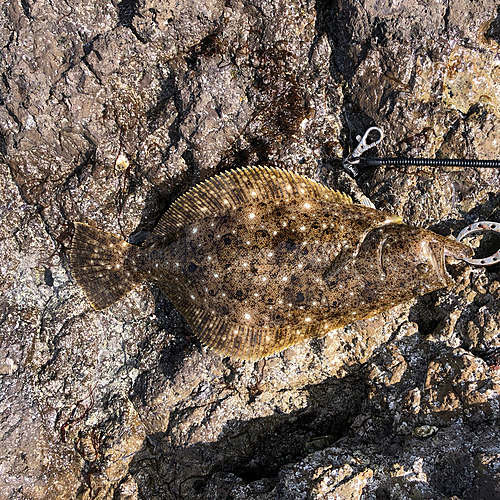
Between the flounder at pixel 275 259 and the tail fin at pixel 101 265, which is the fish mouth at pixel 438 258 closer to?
the flounder at pixel 275 259

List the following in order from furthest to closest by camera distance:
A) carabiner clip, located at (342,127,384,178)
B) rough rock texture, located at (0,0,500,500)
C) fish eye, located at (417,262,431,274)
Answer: carabiner clip, located at (342,127,384,178)
rough rock texture, located at (0,0,500,500)
fish eye, located at (417,262,431,274)

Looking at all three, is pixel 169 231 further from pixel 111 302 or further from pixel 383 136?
pixel 383 136

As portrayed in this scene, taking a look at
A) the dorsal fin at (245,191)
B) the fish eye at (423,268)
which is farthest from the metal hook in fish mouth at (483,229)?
the dorsal fin at (245,191)

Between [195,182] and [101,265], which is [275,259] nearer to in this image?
[195,182]

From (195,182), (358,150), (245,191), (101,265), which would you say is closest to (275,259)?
(245,191)

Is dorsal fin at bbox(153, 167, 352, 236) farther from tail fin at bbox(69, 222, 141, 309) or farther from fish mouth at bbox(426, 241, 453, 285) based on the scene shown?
fish mouth at bbox(426, 241, 453, 285)

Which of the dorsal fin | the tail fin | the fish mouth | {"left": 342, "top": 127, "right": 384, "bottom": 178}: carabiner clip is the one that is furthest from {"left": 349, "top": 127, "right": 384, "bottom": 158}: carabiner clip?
the tail fin

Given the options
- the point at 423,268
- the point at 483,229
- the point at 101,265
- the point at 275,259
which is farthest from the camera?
the point at 101,265
